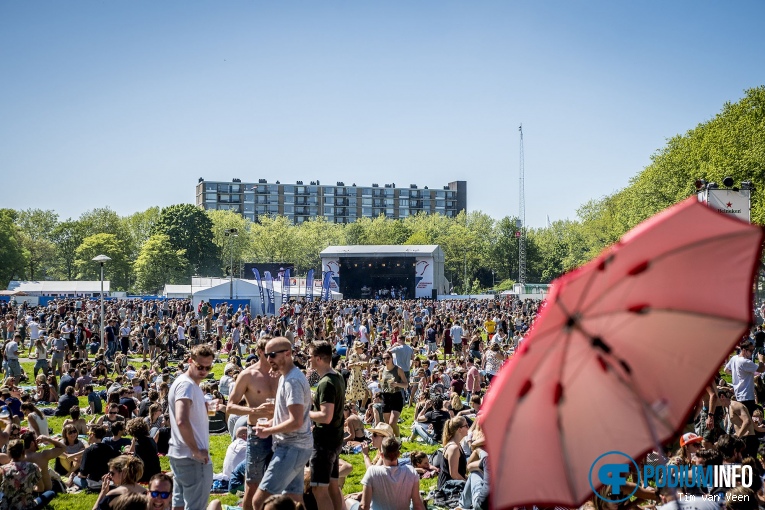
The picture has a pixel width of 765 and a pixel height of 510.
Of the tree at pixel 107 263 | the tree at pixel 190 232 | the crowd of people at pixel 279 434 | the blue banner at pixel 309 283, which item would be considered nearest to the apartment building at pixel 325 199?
the tree at pixel 190 232

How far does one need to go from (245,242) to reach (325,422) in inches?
3785

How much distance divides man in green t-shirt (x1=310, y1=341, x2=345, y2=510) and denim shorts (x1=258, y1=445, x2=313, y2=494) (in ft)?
1.26

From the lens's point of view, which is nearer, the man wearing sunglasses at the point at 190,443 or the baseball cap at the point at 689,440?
the man wearing sunglasses at the point at 190,443

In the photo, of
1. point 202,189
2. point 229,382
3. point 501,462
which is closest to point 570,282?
point 501,462

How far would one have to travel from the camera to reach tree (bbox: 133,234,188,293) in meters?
77.2

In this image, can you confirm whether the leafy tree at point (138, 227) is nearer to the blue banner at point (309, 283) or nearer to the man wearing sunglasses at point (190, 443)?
the blue banner at point (309, 283)

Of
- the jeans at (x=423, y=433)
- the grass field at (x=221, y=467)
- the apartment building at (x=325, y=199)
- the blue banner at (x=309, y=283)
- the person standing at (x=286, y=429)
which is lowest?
the grass field at (x=221, y=467)

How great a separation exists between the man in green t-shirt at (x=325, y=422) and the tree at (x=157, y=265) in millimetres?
75600

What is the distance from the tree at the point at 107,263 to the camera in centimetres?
8338

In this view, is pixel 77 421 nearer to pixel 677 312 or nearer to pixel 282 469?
pixel 282 469

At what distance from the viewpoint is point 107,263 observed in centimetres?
8281

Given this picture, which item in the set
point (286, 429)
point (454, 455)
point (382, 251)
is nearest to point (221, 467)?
point (454, 455)

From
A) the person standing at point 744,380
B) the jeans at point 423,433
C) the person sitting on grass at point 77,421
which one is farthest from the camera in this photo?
the jeans at point 423,433

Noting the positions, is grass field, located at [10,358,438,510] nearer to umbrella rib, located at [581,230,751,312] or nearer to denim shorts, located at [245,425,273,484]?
denim shorts, located at [245,425,273,484]
